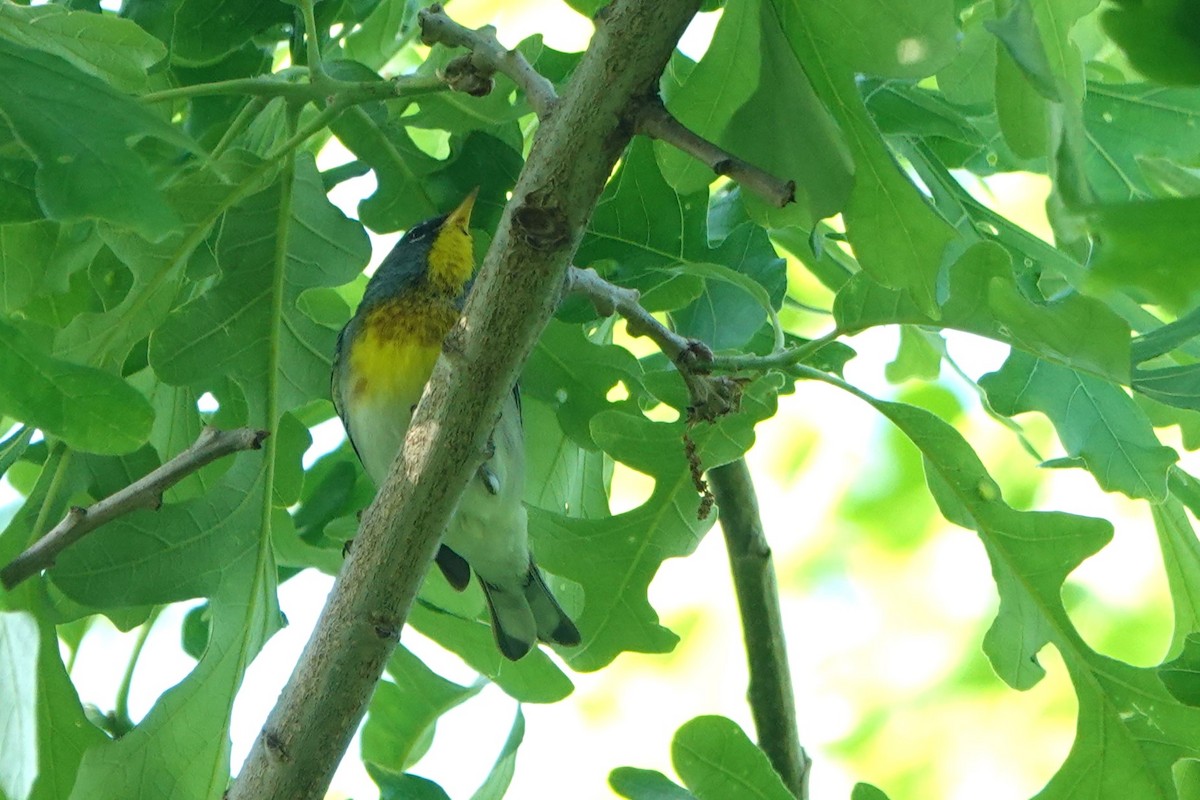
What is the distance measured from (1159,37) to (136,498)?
132cm

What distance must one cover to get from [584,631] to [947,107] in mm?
976

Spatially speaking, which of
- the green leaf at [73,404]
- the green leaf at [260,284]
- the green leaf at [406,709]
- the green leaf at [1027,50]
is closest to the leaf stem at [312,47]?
the green leaf at [260,284]

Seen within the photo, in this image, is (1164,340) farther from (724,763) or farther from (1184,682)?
(724,763)

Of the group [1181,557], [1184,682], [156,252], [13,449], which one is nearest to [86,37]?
[156,252]

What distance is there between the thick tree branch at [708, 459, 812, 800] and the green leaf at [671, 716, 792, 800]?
41cm

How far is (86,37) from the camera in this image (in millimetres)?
1673

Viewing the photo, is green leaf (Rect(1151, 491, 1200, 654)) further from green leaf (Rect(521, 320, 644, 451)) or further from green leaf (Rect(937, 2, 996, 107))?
green leaf (Rect(521, 320, 644, 451))

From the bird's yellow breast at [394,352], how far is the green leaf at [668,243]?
2.40ft

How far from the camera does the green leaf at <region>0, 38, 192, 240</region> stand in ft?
4.21

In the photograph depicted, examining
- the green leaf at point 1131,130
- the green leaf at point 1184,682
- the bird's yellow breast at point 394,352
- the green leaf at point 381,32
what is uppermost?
the green leaf at point 1131,130

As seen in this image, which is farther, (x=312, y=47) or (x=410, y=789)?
(x=410, y=789)

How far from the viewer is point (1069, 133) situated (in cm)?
113

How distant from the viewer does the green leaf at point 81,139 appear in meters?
1.28

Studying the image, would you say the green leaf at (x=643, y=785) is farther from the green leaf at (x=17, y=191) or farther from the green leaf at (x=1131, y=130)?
the green leaf at (x=1131, y=130)
